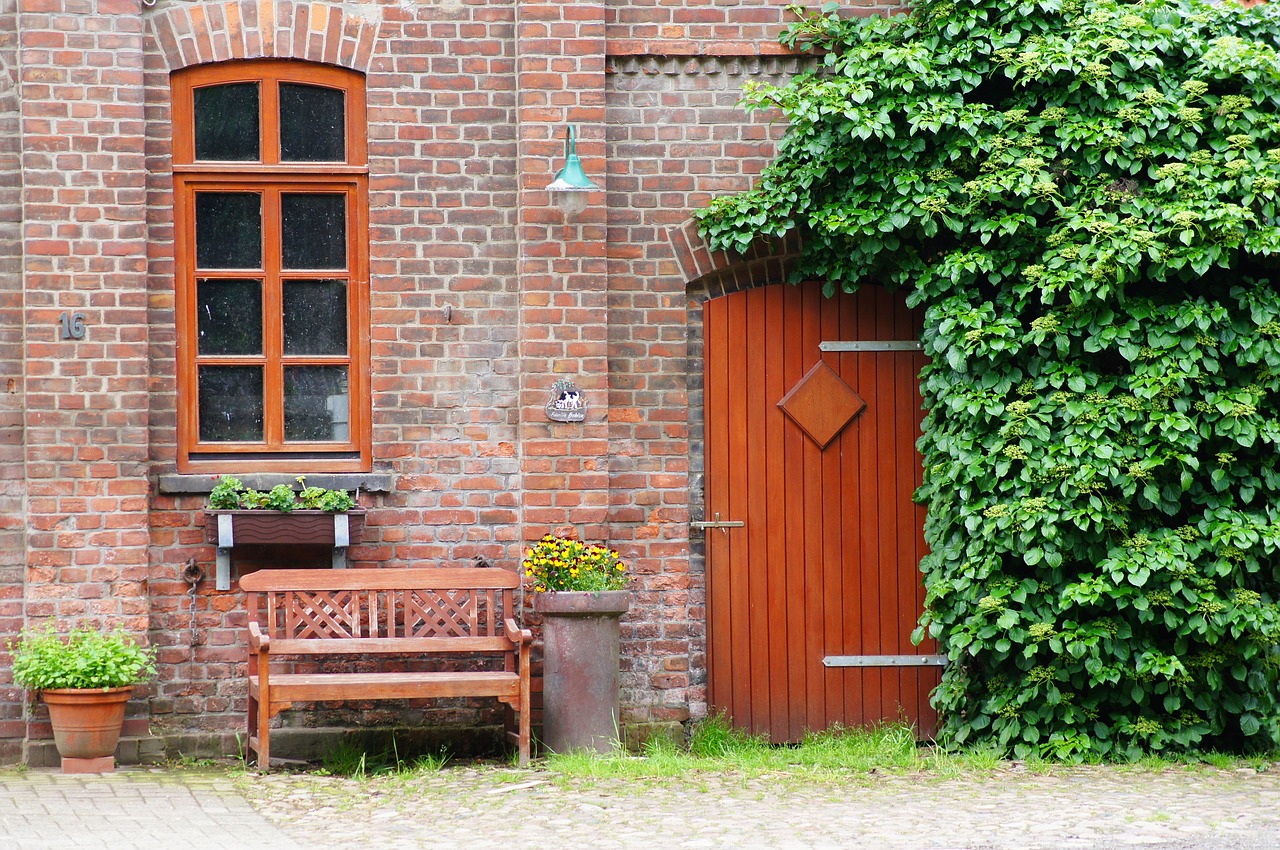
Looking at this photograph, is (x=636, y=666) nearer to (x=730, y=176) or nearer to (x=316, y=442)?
(x=316, y=442)

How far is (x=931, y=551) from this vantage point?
7492mm

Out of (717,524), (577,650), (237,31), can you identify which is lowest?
(577,650)

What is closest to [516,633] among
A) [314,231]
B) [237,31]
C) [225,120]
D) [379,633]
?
[379,633]

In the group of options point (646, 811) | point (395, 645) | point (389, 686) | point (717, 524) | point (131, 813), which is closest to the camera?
point (646, 811)

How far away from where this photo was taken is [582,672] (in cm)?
696

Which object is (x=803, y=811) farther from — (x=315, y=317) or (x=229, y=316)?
(x=229, y=316)

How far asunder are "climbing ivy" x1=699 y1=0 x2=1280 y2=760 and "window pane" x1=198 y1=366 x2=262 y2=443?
2.59m

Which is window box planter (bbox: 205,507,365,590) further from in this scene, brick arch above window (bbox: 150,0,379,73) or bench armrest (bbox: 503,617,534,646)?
brick arch above window (bbox: 150,0,379,73)

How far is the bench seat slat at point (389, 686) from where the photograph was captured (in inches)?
257

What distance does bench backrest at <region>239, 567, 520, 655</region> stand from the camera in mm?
6941

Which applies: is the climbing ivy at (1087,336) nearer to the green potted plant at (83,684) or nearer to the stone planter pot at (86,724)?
the green potted plant at (83,684)

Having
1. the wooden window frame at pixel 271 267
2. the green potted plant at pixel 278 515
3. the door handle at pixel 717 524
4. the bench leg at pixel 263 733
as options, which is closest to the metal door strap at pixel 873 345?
the door handle at pixel 717 524

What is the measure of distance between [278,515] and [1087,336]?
411 cm

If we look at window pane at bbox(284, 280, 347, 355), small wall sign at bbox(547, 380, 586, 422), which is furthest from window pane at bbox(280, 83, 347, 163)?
small wall sign at bbox(547, 380, 586, 422)
